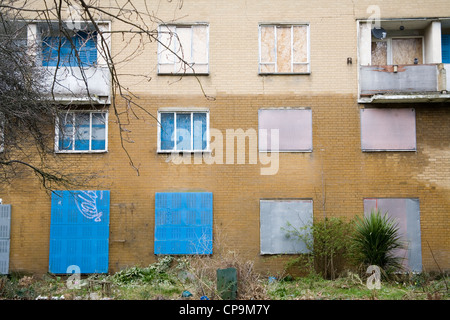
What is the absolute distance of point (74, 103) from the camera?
571 inches

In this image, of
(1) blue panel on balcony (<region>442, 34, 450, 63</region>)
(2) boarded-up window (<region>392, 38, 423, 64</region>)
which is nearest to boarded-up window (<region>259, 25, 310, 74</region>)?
(2) boarded-up window (<region>392, 38, 423, 64</region>)

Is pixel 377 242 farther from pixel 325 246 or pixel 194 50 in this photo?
pixel 194 50

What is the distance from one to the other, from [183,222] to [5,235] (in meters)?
5.56

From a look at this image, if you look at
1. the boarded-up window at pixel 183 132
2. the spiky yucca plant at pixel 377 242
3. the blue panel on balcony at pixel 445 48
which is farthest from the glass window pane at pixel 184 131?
the blue panel on balcony at pixel 445 48

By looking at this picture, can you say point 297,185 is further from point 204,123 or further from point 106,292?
point 106,292

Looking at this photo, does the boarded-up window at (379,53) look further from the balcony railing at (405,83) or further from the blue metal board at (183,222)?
the blue metal board at (183,222)

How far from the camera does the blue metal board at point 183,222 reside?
14.5 metres

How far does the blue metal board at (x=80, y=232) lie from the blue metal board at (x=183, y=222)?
1683mm

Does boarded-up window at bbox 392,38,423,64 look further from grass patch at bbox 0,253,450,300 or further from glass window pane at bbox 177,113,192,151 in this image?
glass window pane at bbox 177,113,192,151

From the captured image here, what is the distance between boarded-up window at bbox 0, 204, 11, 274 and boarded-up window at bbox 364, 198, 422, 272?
11.2 meters

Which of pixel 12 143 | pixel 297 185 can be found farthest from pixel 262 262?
pixel 12 143

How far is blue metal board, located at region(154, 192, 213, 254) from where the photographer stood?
14500mm

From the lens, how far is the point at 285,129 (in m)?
15.0

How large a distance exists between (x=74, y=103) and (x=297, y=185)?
24.5 ft
